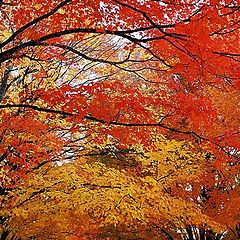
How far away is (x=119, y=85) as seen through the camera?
6242mm

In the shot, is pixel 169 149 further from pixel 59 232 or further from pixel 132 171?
pixel 59 232

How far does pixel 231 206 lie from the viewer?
32.0 feet

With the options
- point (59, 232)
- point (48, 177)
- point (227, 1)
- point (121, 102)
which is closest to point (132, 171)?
point (59, 232)

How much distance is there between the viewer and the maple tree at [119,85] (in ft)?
18.0

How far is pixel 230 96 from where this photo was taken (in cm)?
1009

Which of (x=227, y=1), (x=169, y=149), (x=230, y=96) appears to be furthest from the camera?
(x=230, y=96)

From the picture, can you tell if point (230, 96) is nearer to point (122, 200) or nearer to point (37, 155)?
point (122, 200)

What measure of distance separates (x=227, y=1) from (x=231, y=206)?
615 centimetres

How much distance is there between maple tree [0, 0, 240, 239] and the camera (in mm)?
5500

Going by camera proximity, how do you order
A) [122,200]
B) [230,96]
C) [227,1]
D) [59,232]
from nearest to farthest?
[227,1]
[122,200]
[230,96]
[59,232]

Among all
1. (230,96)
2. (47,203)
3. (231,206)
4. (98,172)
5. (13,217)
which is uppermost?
(230,96)

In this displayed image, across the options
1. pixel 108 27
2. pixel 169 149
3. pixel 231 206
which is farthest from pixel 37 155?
pixel 231 206

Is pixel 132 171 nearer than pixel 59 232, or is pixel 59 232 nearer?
pixel 59 232

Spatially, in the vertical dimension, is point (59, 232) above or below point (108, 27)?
below
